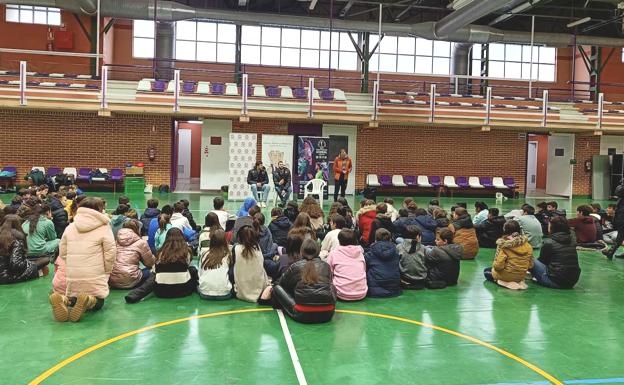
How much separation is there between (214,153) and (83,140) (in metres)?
4.98

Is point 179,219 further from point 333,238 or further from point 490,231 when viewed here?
point 490,231

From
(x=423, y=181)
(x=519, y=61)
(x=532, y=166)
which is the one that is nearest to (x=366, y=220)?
(x=423, y=181)

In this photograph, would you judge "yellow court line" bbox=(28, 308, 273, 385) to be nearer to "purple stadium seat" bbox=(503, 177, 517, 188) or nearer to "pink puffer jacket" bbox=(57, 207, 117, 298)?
"pink puffer jacket" bbox=(57, 207, 117, 298)

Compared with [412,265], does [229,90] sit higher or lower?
higher

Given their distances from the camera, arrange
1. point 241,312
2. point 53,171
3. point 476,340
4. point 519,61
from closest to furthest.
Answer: point 476,340 → point 241,312 → point 53,171 → point 519,61

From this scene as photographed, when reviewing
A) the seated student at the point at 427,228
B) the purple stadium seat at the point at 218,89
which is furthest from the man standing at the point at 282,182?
the seated student at the point at 427,228

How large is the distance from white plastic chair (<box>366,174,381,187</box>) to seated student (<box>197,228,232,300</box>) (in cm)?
1505

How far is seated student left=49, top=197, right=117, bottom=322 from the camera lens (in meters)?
5.06

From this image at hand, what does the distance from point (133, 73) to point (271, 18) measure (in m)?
6.75

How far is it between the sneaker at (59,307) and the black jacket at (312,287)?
2.31 meters

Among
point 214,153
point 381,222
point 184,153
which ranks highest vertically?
point 184,153

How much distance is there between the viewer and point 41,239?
725 cm

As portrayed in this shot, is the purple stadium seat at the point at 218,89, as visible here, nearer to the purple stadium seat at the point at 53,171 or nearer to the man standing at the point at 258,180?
the man standing at the point at 258,180

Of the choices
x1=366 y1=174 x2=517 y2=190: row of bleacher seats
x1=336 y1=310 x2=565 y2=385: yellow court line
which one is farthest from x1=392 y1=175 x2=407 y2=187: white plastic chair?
x1=336 y1=310 x2=565 y2=385: yellow court line
